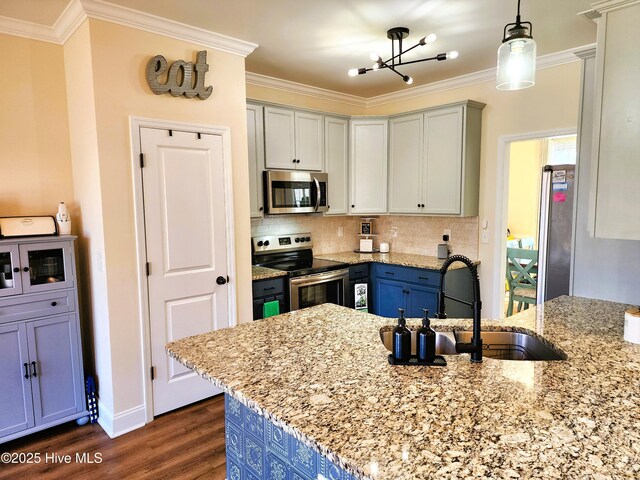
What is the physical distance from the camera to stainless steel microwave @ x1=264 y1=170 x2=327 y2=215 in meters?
3.86

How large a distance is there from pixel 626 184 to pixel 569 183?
291 centimetres

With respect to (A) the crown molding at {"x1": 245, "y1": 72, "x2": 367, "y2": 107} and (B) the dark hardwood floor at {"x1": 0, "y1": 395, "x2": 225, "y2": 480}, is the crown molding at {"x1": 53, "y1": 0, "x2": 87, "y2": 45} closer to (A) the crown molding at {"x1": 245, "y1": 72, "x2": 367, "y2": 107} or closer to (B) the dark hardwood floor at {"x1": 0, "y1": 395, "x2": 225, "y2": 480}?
(A) the crown molding at {"x1": 245, "y1": 72, "x2": 367, "y2": 107}

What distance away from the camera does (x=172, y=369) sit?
9.76 ft

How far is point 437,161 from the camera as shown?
4.11 m

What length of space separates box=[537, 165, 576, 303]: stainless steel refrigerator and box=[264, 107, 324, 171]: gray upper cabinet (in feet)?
8.15

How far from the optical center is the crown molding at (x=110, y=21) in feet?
8.09

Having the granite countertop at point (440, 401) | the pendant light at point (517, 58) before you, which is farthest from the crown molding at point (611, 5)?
the granite countertop at point (440, 401)

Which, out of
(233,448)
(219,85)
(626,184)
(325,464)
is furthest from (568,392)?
(219,85)

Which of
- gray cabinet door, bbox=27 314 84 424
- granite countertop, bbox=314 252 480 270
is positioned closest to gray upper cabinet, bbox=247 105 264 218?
granite countertop, bbox=314 252 480 270

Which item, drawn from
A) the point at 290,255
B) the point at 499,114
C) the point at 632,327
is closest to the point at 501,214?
the point at 499,114

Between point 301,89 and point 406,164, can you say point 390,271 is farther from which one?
point 301,89

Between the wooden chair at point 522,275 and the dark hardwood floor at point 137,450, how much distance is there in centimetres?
372

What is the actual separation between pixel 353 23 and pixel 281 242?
221cm

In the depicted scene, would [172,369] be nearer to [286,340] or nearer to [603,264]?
[286,340]
